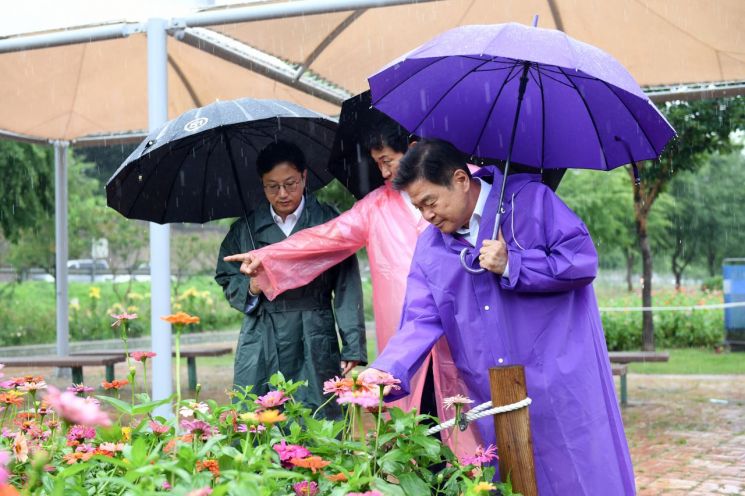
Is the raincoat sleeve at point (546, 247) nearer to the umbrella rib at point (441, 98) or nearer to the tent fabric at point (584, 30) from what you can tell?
the umbrella rib at point (441, 98)

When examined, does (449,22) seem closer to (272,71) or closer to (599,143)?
(272,71)

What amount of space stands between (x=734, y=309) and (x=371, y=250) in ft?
42.1

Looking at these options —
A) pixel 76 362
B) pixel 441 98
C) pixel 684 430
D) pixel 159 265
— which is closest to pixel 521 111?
pixel 441 98

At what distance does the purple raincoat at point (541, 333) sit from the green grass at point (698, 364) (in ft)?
33.9

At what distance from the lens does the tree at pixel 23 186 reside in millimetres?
14617

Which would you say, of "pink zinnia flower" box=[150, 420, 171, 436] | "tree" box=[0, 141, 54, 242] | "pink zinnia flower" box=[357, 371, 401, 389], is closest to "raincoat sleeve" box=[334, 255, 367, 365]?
"pink zinnia flower" box=[150, 420, 171, 436]

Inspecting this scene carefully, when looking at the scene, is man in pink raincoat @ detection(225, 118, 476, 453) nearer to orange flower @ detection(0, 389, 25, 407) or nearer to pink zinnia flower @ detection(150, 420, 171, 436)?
orange flower @ detection(0, 389, 25, 407)

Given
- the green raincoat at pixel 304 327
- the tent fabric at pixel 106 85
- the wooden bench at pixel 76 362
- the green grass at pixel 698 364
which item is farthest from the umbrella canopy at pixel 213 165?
the green grass at pixel 698 364

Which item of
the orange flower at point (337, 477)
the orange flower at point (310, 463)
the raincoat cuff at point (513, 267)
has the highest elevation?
the raincoat cuff at point (513, 267)

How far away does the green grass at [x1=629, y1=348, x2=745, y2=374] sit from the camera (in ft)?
41.8

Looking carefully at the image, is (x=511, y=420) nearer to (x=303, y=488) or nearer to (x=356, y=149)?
(x=303, y=488)

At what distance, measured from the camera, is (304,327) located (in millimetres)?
3896

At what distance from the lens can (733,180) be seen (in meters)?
40.3

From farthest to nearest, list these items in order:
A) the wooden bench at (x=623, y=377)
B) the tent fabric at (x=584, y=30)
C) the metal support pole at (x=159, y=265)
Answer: the wooden bench at (x=623, y=377) < the tent fabric at (x=584, y=30) < the metal support pole at (x=159, y=265)
